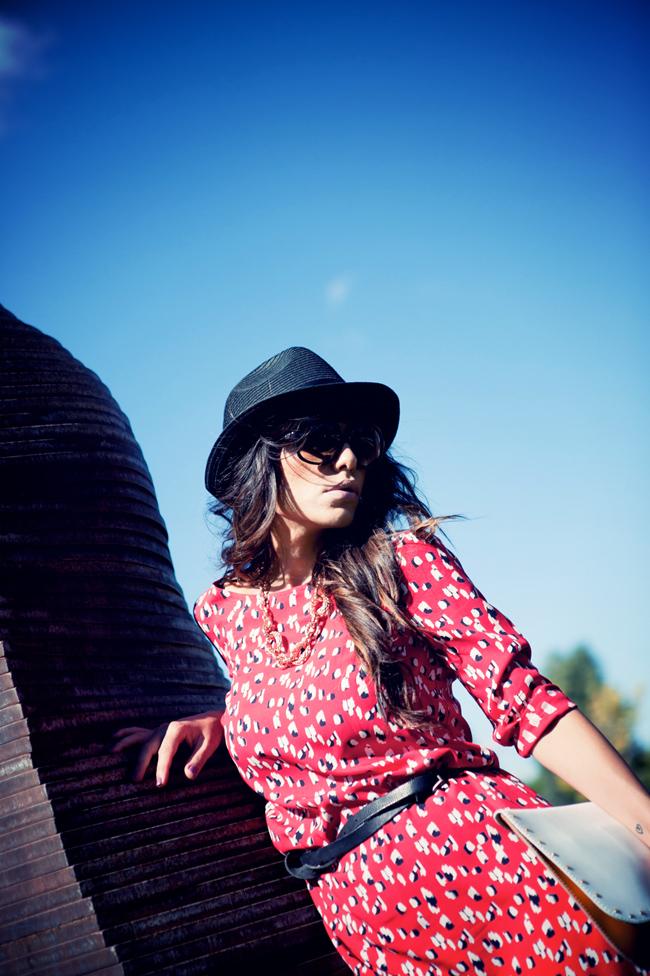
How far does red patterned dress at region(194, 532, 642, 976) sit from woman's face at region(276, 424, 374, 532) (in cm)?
23

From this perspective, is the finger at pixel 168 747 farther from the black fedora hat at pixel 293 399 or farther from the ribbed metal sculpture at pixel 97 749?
the black fedora hat at pixel 293 399

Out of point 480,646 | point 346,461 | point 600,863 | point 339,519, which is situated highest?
point 346,461

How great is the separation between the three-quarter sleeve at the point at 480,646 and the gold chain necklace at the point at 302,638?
30cm

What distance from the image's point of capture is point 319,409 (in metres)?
2.96

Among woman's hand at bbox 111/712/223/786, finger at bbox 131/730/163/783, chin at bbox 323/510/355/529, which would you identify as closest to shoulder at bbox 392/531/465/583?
chin at bbox 323/510/355/529

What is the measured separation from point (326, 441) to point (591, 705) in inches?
2486

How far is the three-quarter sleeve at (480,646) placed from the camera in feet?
7.59

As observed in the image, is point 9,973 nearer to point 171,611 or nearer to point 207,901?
point 207,901

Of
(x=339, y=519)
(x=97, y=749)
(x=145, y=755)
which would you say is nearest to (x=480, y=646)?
(x=339, y=519)

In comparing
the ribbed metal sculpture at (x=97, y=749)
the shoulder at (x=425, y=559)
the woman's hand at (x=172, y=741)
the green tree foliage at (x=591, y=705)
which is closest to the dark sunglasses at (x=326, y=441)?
the shoulder at (x=425, y=559)

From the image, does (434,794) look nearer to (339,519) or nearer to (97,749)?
(339,519)

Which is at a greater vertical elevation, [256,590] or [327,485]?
[327,485]

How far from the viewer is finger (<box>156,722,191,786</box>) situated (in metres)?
3.00

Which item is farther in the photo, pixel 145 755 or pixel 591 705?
pixel 591 705
